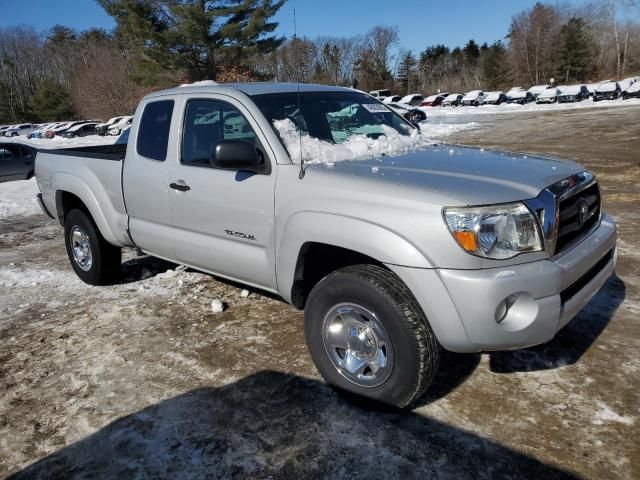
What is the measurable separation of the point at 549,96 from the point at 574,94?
2.00 metres

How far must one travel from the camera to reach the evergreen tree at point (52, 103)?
71500 mm

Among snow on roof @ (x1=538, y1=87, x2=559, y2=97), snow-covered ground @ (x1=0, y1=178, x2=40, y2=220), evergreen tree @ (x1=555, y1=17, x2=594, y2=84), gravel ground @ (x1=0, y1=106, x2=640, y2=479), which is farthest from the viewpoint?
evergreen tree @ (x1=555, y1=17, x2=594, y2=84)

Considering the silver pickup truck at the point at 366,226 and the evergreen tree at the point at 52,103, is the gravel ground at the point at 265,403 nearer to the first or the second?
the silver pickup truck at the point at 366,226

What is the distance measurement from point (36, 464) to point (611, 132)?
1993cm

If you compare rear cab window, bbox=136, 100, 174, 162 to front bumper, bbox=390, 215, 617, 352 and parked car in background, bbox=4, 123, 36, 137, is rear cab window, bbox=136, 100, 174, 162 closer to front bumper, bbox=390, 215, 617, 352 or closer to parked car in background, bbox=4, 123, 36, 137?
front bumper, bbox=390, 215, 617, 352

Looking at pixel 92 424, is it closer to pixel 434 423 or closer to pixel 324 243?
pixel 324 243

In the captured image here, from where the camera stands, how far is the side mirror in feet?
10.1

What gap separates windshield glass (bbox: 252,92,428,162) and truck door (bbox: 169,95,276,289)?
0.65 ft

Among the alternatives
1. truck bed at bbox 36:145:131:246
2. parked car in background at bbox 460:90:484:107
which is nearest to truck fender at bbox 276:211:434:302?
truck bed at bbox 36:145:131:246

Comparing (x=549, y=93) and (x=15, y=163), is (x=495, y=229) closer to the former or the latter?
(x=15, y=163)

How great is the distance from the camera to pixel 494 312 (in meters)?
2.45

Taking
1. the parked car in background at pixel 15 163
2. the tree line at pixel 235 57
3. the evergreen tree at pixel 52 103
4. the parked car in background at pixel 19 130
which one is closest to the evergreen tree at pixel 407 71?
the tree line at pixel 235 57

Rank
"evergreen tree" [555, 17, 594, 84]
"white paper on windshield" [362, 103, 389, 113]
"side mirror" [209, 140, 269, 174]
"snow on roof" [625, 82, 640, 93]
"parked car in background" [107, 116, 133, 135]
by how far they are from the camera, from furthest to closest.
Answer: "evergreen tree" [555, 17, 594, 84] < "parked car in background" [107, 116, 133, 135] < "snow on roof" [625, 82, 640, 93] < "white paper on windshield" [362, 103, 389, 113] < "side mirror" [209, 140, 269, 174]

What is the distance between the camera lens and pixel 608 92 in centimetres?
4041
